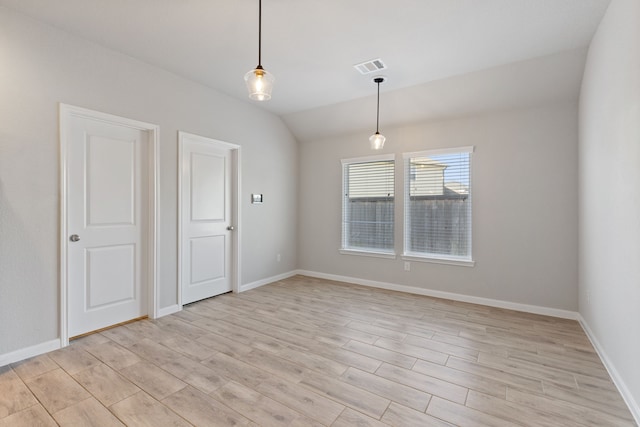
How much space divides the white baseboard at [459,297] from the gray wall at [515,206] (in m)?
0.05

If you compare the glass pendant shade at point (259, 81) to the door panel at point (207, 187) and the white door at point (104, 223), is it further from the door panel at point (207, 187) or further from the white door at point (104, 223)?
the door panel at point (207, 187)

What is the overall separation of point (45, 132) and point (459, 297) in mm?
4984

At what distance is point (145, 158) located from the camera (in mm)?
3465

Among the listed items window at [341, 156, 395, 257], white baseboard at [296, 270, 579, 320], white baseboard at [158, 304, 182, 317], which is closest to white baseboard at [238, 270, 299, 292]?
white baseboard at [296, 270, 579, 320]

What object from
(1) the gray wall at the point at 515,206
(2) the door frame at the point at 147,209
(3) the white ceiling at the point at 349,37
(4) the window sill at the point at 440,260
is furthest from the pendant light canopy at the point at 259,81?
(4) the window sill at the point at 440,260

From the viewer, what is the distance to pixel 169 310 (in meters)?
3.61

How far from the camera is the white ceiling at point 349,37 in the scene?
7.89ft

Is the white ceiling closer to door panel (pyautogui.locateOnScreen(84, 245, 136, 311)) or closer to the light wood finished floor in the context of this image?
door panel (pyautogui.locateOnScreen(84, 245, 136, 311))

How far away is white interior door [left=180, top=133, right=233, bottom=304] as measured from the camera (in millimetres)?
3883

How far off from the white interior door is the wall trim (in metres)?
4.18

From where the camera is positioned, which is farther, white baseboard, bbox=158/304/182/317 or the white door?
white baseboard, bbox=158/304/182/317

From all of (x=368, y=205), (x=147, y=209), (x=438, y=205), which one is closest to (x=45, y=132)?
(x=147, y=209)

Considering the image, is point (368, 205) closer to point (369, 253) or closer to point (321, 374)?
point (369, 253)

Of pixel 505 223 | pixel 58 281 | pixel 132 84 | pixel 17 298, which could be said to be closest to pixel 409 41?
pixel 505 223
